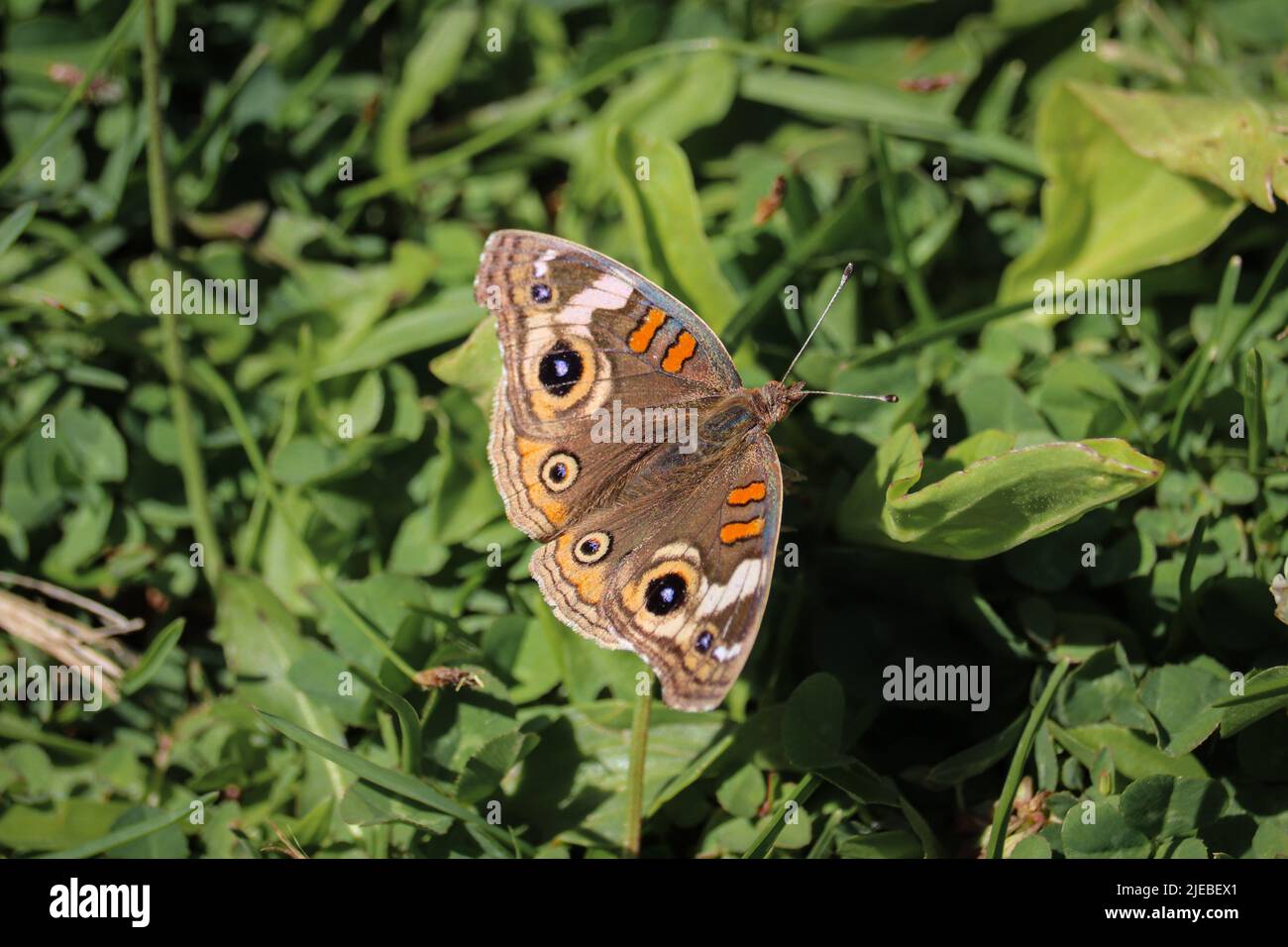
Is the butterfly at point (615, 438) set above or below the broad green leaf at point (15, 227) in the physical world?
below

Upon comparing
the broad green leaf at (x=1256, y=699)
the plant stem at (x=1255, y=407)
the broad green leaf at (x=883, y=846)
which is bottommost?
the broad green leaf at (x=883, y=846)

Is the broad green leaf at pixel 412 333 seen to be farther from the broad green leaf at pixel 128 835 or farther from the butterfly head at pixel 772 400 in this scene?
the broad green leaf at pixel 128 835

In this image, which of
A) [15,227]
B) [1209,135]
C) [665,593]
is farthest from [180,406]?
[1209,135]

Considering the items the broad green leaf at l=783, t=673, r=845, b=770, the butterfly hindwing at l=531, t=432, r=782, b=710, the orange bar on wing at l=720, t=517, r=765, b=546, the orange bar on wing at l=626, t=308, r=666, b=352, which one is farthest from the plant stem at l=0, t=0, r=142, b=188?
the broad green leaf at l=783, t=673, r=845, b=770

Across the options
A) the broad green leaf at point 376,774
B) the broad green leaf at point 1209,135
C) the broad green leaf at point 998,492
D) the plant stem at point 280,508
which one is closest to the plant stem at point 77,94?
the plant stem at point 280,508

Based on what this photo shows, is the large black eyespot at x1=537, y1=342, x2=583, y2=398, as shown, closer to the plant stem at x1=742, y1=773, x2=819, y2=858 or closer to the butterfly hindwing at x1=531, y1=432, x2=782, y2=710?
the butterfly hindwing at x1=531, y1=432, x2=782, y2=710
